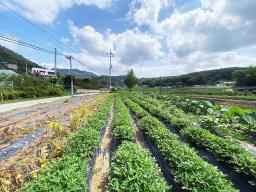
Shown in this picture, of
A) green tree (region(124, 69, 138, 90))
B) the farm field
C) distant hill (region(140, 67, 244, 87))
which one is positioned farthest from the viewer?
distant hill (region(140, 67, 244, 87))

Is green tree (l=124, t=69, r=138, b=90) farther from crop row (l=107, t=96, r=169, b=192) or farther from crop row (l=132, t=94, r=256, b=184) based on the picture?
crop row (l=107, t=96, r=169, b=192)

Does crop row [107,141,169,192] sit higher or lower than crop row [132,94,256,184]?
higher

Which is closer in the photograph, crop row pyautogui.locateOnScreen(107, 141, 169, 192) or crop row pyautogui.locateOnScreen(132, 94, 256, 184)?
crop row pyautogui.locateOnScreen(107, 141, 169, 192)

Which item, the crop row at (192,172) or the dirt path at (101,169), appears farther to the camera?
the dirt path at (101,169)

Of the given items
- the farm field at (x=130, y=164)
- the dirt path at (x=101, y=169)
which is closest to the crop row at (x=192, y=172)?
the farm field at (x=130, y=164)

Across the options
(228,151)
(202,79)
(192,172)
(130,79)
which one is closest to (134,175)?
(192,172)

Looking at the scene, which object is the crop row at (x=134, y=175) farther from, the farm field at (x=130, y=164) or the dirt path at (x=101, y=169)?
the dirt path at (x=101, y=169)

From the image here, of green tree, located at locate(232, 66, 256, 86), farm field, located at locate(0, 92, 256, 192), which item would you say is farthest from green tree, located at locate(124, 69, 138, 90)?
farm field, located at locate(0, 92, 256, 192)

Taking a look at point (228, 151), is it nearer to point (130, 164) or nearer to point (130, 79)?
point (130, 164)

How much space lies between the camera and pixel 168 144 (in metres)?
5.84

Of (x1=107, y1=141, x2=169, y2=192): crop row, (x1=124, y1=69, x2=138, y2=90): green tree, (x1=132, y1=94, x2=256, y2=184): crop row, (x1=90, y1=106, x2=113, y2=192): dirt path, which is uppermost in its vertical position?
(x1=124, y1=69, x2=138, y2=90): green tree

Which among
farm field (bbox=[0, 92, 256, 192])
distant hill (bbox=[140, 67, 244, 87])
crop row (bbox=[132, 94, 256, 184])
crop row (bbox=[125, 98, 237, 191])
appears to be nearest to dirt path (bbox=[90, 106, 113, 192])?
farm field (bbox=[0, 92, 256, 192])

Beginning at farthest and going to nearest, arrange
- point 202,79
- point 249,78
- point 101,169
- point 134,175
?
point 202,79
point 249,78
point 101,169
point 134,175

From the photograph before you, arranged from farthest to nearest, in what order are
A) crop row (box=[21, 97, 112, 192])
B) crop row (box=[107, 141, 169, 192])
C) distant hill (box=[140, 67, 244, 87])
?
distant hill (box=[140, 67, 244, 87])
crop row (box=[107, 141, 169, 192])
crop row (box=[21, 97, 112, 192])
